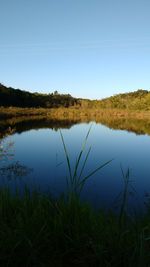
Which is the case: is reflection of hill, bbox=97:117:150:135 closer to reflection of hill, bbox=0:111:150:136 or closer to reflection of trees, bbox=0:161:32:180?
reflection of hill, bbox=0:111:150:136

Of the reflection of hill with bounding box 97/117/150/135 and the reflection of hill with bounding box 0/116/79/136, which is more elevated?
the reflection of hill with bounding box 0/116/79/136

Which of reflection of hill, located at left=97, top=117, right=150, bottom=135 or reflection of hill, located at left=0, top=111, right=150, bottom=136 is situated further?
reflection of hill, located at left=97, top=117, right=150, bottom=135

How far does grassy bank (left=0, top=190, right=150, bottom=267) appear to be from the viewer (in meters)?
2.67

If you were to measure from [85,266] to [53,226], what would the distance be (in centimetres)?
62

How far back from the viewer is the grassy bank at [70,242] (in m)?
2.67

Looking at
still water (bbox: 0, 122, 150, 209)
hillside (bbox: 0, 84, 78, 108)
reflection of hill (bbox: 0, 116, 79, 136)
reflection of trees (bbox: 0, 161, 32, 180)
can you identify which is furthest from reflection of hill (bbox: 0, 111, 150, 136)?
hillside (bbox: 0, 84, 78, 108)

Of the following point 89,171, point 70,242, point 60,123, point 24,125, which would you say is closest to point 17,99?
point 60,123

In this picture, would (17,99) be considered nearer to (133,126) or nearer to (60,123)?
(60,123)

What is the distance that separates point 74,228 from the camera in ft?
10.1

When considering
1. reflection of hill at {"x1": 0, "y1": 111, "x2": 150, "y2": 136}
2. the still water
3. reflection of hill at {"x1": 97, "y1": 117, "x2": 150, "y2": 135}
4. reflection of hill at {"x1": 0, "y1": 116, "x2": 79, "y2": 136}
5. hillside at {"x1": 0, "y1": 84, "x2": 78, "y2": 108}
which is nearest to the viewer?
the still water

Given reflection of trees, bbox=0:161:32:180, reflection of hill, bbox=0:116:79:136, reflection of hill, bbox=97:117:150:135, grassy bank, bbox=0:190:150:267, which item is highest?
grassy bank, bbox=0:190:150:267

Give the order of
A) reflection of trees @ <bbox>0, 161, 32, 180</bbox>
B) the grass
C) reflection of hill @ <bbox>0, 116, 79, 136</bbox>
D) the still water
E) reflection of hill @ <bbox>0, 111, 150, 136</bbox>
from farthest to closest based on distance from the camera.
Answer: reflection of hill @ <bbox>0, 111, 150, 136</bbox> < reflection of hill @ <bbox>0, 116, 79, 136</bbox> < reflection of trees @ <bbox>0, 161, 32, 180</bbox> < the still water < the grass

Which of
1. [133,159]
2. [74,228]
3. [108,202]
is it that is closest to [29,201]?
[74,228]

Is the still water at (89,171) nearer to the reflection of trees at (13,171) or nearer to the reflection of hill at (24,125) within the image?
the reflection of trees at (13,171)
